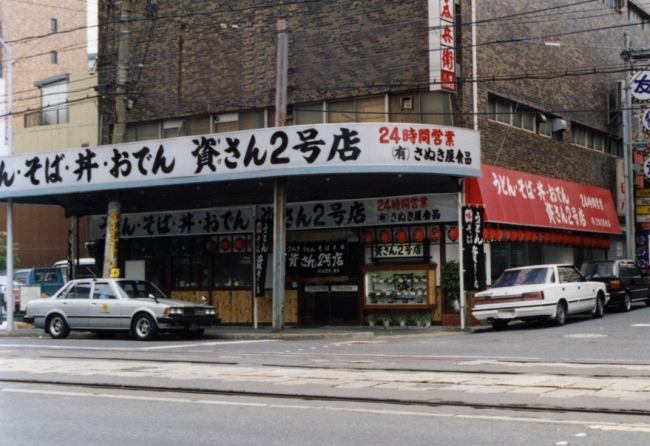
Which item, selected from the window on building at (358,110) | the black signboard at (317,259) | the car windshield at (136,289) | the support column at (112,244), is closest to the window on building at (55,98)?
the support column at (112,244)

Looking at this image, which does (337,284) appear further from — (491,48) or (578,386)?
(578,386)

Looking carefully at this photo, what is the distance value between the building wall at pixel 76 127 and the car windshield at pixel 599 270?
762 inches

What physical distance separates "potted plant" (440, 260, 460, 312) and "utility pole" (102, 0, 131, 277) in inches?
371

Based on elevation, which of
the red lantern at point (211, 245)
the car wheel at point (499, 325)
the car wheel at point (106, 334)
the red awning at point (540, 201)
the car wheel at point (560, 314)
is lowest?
the car wheel at point (106, 334)

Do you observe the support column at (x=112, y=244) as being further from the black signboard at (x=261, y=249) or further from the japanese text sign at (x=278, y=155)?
the black signboard at (x=261, y=249)

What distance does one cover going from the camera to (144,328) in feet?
74.9

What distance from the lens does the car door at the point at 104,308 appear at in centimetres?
2322

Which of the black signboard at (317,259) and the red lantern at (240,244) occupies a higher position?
the red lantern at (240,244)

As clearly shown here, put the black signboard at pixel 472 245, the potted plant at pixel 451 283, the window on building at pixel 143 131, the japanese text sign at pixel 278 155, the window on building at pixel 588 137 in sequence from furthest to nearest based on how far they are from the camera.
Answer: the window on building at pixel 588 137 < the window on building at pixel 143 131 < the potted plant at pixel 451 283 < the black signboard at pixel 472 245 < the japanese text sign at pixel 278 155

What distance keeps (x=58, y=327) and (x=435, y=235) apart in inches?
418

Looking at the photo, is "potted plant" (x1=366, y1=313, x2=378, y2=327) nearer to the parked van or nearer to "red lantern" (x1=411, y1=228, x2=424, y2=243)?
"red lantern" (x1=411, y1=228, x2=424, y2=243)

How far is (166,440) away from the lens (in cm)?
834

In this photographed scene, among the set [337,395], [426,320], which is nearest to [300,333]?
[426,320]

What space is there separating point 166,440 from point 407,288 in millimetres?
18769
